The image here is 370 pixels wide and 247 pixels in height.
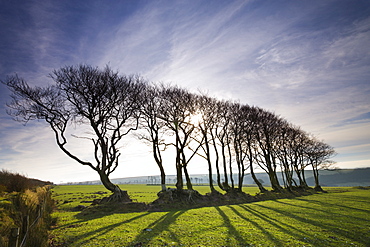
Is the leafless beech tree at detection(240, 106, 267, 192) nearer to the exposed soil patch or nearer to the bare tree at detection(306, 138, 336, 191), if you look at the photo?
the exposed soil patch

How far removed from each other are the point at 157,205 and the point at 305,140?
54228 mm

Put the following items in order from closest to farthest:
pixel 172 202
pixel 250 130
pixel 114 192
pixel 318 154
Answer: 1. pixel 114 192
2. pixel 172 202
3. pixel 250 130
4. pixel 318 154

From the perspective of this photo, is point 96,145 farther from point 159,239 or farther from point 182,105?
point 159,239

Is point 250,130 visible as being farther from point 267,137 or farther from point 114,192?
point 114,192

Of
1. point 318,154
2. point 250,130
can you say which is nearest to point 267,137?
point 250,130

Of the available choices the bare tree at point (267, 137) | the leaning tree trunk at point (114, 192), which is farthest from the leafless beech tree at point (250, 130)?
the leaning tree trunk at point (114, 192)

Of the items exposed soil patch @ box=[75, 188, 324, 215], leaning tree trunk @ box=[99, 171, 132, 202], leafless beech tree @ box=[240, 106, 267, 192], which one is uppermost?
leafless beech tree @ box=[240, 106, 267, 192]

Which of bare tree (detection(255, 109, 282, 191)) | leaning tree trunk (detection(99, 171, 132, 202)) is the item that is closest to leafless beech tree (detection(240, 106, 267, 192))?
bare tree (detection(255, 109, 282, 191))

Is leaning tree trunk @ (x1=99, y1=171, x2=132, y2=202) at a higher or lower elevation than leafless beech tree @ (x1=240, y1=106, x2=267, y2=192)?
lower

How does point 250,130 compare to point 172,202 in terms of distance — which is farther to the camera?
point 250,130

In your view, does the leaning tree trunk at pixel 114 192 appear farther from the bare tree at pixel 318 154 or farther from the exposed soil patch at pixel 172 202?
the bare tree at pixel 318 154

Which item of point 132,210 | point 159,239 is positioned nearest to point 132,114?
point 132,210

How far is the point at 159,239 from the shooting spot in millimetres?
11125

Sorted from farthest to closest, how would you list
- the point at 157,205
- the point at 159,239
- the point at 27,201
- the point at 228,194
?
the point at 228,194 → the point at 157,205 → the point at 27,201 → the point at 159,239
